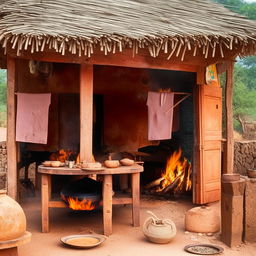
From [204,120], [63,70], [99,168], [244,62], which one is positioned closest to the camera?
[99,168]

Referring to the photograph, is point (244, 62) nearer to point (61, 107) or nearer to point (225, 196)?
point (61, 107)

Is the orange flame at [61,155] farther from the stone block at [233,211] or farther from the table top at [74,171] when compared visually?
the stone block at [233,211]

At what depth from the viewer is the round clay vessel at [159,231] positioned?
5.45m

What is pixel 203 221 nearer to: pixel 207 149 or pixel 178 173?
pixel 207 149

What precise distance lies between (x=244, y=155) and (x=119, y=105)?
4.97m

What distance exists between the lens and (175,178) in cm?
891

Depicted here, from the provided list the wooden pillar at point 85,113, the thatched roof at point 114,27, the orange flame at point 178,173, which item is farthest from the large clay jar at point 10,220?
the orange flame at point 178,173

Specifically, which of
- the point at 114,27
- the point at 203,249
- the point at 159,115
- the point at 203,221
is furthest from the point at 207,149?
the point at 114,27

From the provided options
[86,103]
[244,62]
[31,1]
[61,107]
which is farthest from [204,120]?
[244,62]

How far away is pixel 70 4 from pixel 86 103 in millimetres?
1935

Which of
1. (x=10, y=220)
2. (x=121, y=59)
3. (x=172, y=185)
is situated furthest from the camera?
(x=172, y=185)

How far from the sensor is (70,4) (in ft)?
23.1

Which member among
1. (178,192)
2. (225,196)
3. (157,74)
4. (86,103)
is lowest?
(178,192)

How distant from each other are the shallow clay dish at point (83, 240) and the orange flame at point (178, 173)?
11.9 ft
